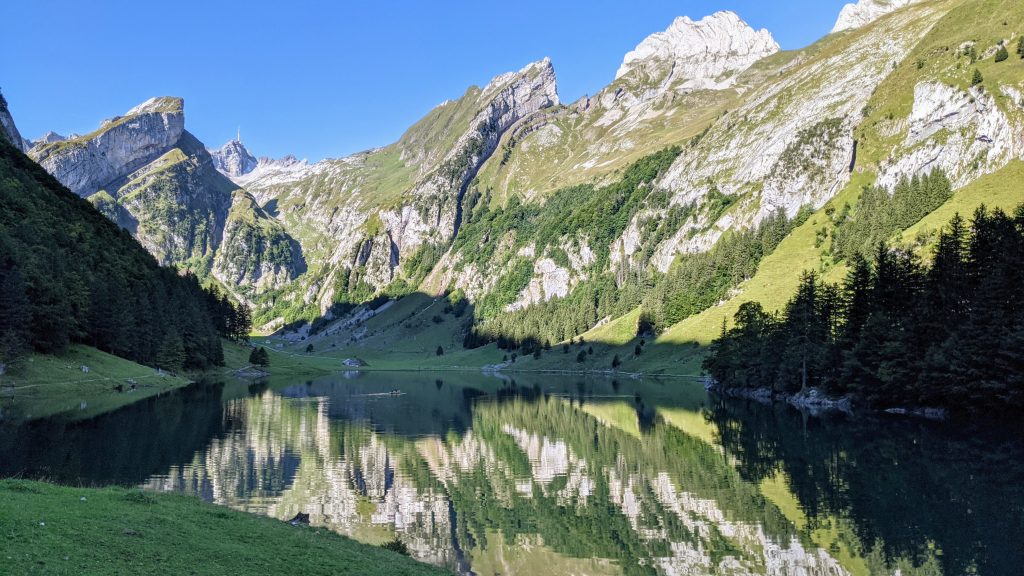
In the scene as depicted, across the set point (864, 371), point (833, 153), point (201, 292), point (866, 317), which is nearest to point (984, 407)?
point (864, 371)

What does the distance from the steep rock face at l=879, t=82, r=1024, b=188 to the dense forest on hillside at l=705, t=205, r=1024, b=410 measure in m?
78.8

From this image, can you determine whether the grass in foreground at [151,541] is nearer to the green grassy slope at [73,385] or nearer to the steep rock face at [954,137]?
the green grassy slope at [73,385]

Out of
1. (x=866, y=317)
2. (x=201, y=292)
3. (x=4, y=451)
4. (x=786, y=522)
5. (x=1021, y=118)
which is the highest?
(x=1021, y=118)

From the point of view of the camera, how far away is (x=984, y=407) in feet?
214

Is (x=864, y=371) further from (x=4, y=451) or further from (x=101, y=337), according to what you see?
(x=101, y=337)

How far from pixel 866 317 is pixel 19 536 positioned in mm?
93363

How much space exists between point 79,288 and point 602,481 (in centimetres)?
9061

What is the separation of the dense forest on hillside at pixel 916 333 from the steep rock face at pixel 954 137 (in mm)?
78752

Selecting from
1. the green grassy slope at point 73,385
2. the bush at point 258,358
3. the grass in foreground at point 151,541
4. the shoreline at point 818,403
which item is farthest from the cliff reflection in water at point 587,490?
the bush at point 258,358

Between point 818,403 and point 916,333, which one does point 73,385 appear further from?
point 916,333

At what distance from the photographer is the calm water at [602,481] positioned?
2734cm

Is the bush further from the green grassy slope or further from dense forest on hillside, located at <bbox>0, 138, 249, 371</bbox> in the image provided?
the green grassy slope

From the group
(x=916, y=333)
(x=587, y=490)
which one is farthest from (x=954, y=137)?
A: (x=587, y=490)

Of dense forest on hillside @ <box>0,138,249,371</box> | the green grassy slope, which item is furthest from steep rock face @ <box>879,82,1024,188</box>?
the green grassy slope
